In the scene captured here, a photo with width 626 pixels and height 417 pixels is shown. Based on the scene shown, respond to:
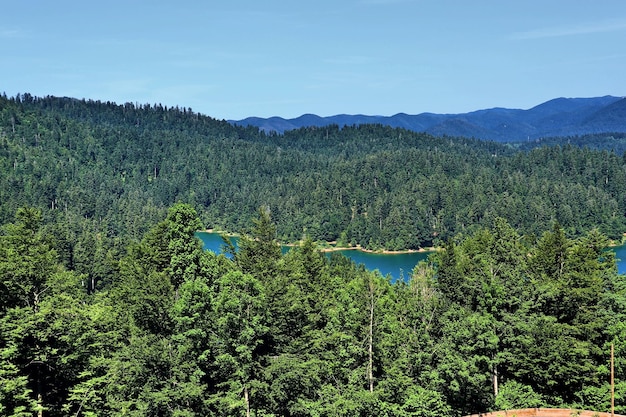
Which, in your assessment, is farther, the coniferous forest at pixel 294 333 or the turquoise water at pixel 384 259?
the turquoise water at pixel 384 259

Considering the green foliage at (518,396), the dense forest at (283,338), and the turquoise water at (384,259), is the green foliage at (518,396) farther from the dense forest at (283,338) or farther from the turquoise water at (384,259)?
the turquoise water at (384,259)

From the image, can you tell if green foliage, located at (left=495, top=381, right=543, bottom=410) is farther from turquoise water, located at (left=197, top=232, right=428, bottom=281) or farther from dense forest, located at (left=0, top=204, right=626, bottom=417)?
turquoise water, located at (left=197, top=232, right=428, bottom=281)

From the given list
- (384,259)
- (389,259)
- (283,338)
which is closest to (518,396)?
(283,338)

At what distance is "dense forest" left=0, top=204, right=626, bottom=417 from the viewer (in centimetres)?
2347

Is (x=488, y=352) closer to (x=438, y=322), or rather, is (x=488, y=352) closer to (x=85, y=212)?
(x=438, y=322)

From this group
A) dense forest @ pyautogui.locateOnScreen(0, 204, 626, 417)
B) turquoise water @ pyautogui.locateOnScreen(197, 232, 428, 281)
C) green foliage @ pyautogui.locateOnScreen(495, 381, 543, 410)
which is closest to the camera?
dense forest @ pyautogui.locateOnScreen(0, 204, 626, 417)

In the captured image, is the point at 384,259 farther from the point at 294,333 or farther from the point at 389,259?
the point at 294,333

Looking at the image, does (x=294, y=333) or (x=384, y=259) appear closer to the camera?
(x=294, y=333)

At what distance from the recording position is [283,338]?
27.9 m

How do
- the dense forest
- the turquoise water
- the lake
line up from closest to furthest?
the dense forest
the lake
the turquoise water

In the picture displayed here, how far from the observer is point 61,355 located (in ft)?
76.2

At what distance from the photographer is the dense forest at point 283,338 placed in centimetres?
2347

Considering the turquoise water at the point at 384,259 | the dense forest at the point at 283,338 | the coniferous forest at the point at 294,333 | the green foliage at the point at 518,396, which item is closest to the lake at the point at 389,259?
the turquoise water at the point at 384,259

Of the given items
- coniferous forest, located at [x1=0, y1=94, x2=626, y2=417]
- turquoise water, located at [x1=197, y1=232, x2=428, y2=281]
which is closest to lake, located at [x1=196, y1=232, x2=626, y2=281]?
turquoise water, located at [x1=197, y1=232, x2=428, y2=281]
